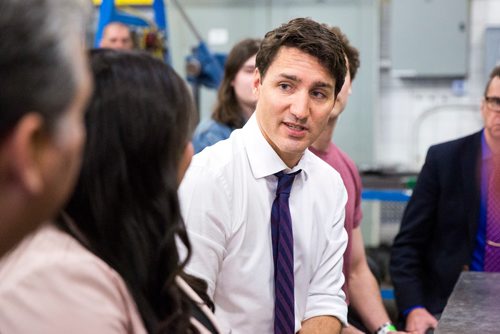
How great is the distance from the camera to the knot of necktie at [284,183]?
192cm

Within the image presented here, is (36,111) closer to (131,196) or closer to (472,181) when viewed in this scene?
(131,196)

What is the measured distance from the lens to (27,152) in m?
0.59

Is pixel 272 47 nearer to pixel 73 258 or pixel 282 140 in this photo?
pixel 282 140

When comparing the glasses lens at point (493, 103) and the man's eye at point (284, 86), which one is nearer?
the man's eye at point (284, 86)

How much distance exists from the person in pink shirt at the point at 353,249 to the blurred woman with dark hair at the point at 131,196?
1.40m

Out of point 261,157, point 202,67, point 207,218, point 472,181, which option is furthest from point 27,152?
point 202,67

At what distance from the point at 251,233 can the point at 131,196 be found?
0.81 metres

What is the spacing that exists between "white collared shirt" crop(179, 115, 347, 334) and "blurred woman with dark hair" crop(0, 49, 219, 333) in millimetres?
638

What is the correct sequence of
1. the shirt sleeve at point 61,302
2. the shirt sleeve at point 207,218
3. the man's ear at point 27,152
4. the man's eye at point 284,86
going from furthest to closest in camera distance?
the man's eye at point 284,86 → the shirt sleeve at point 207,218 → the shirt sleeve at point 61,302 → the man's ear at point 27,152

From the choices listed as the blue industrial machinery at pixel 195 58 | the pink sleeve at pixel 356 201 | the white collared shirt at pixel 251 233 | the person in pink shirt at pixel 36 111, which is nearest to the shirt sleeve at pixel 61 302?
the person in pink shirt at pixel 36 111

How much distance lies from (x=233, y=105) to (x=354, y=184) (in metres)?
1.05

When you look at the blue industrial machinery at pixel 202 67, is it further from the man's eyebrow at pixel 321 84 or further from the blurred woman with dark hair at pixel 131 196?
the blurred woman with dark hair at pixel 131 196

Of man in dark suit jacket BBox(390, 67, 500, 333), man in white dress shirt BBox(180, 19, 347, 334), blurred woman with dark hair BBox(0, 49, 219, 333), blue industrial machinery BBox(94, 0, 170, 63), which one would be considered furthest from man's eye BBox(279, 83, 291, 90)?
blue industrial machinery BBox(94, 0, 170, 63)

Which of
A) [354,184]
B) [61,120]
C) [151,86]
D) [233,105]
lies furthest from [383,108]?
[61,120]
